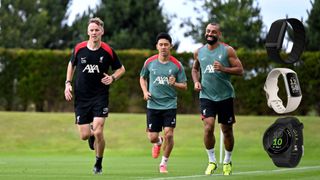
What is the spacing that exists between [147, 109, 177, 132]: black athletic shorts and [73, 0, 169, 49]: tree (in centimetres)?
3642

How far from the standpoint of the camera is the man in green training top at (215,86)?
16.6 meters

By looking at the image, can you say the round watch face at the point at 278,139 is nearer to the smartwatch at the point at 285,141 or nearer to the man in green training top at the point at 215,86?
the smartwatch at the point at 285,141

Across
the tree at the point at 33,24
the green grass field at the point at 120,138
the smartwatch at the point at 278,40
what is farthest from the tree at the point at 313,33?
the smartwatch at the point at 278,40

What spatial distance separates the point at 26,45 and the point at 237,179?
159 ft

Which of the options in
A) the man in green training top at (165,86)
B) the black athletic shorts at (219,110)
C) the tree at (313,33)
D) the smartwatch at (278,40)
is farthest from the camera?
the tree at (313,33)

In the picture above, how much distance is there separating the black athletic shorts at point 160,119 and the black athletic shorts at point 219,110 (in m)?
1.49

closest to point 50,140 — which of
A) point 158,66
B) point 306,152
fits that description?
point 306,152

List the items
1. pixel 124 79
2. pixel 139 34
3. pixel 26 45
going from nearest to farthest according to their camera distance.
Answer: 1. pixel 124 79
2. pixel 139 34
3. pixel 26 45

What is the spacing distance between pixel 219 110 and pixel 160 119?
2.02 metres

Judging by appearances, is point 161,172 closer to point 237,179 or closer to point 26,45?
point 237,179

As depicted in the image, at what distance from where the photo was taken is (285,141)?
1349cm

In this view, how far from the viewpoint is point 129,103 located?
4275 centimetres

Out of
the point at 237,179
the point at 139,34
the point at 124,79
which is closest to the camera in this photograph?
the point at 237,179

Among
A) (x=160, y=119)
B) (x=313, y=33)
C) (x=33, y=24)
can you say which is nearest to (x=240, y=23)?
(x=313, y=33)
